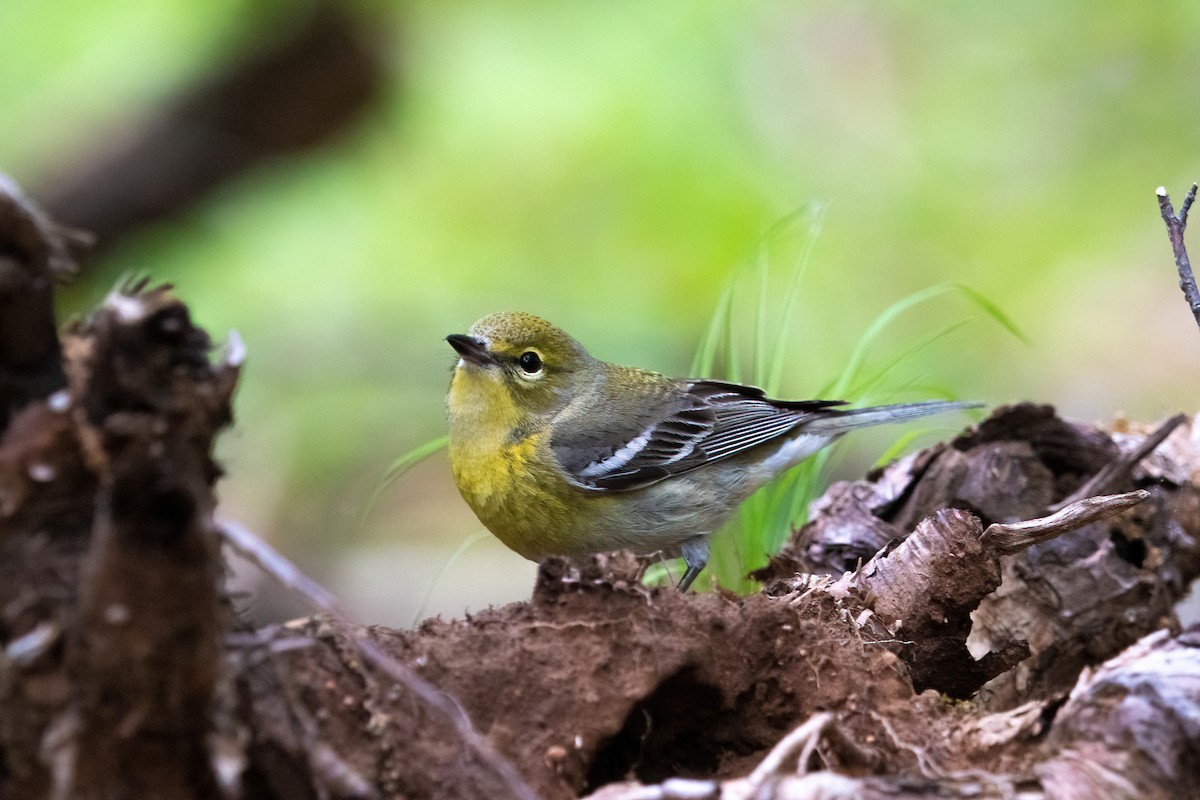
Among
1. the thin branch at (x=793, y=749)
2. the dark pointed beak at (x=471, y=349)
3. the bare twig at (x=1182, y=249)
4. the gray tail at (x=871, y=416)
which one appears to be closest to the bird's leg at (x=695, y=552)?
the gray tail at (x=871, y=416)

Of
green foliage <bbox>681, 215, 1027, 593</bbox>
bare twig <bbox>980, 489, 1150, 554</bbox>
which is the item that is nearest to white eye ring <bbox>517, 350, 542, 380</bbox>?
green foliage <bbox>681, 215, 1027, 593</bbox>

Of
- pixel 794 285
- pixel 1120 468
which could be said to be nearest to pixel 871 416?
pixel 794 285

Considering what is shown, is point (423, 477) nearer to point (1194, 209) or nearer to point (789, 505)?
point (789, 505)

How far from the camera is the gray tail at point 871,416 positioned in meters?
4.95

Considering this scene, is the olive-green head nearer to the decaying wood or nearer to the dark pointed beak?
the dark pointed beak

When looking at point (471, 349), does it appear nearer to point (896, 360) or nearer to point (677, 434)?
point (677, 434)

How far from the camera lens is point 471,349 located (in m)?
4.62

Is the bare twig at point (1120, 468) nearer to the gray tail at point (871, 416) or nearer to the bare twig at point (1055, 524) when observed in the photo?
the bare twig at point (1055, 524)

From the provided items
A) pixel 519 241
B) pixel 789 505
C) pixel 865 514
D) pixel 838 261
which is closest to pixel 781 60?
pixel 838 261

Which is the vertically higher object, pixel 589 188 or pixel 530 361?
pixel 589 188

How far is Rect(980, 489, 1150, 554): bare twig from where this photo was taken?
287 centimetres

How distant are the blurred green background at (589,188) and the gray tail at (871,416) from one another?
2628mm

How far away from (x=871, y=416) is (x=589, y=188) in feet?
13.3

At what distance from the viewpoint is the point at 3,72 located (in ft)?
27.3
